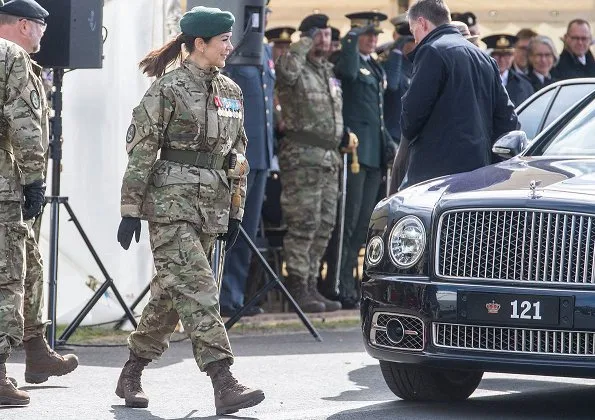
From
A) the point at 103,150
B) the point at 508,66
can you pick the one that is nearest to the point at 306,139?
the point at 103,150

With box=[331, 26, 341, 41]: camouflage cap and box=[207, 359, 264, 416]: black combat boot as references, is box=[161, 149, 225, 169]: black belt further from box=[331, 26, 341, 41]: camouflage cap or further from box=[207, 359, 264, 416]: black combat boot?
box=[331, 26, 341, 41]: camouflage cap

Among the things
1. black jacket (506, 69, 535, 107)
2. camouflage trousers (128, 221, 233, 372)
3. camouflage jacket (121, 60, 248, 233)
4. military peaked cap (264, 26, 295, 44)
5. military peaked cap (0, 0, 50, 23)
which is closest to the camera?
camouflage trousers (128, 221, 233, 372)

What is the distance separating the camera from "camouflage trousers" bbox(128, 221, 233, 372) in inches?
299

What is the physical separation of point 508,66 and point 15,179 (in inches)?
289

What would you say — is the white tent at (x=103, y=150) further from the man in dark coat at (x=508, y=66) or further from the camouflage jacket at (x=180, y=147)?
the man in dark coat at (x=508, y=66)

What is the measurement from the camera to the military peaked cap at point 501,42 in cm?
1435

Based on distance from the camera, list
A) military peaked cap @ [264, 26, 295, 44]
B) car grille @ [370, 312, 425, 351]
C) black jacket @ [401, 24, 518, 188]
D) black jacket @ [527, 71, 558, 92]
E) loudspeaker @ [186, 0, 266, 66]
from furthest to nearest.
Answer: black jacket @ [527, 71, 558, 92], military peaked cap @ [264, 26, 295, 44], loudspeaker @ [186, 0, 266, 66], black jacket @ [401, 24, 518, 188], car grille @ [370, 312, 425, 351]

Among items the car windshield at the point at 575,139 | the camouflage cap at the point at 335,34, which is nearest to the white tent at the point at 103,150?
the camouflage cap at the point at 335,34

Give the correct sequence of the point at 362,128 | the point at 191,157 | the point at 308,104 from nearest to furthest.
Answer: the point at 191,157 < the point at 308,104 < the point at 362,128

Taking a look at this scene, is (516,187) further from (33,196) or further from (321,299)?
(321,299)

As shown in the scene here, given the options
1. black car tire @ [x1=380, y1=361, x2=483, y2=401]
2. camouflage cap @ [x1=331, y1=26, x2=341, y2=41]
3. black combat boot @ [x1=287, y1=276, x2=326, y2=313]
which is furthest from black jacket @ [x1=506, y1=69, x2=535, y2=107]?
black car tire @ [x1=380, y1=361, x2=483, y2=401]

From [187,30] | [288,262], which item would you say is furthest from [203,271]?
[288,262]

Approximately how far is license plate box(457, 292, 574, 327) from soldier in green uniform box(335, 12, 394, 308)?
6.15m

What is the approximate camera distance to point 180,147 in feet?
25.6
